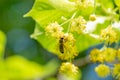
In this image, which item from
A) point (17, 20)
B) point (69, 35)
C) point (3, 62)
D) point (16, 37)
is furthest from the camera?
point (16, 37)

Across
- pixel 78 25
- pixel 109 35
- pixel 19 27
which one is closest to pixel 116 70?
pixel 109 35

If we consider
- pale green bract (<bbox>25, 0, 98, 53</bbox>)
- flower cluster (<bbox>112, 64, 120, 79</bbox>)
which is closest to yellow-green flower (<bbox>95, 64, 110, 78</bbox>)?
flower cluster (<bbox>112, 64, 120, 79</bbox>)

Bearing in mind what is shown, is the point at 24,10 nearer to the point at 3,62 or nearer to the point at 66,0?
the point at 3,62

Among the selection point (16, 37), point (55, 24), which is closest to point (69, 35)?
point (55, 24)

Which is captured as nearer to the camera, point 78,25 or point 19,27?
point 78,25

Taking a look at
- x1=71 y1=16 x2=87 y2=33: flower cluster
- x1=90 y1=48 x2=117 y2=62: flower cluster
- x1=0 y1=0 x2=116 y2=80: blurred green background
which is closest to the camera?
x1=71 y1=16 x2=87 y2=33: flower cluster

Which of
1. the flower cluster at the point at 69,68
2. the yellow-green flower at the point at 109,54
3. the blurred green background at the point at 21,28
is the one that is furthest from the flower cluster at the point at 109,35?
the blurred green background at the point at 21,28

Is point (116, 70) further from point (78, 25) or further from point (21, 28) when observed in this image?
point (21, 28)

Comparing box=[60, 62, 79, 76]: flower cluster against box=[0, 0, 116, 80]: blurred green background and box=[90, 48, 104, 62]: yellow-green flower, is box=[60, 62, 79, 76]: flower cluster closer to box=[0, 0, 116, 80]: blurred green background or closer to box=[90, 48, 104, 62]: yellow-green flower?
box=[90, 48, 104, 62]: yellow-green flower
